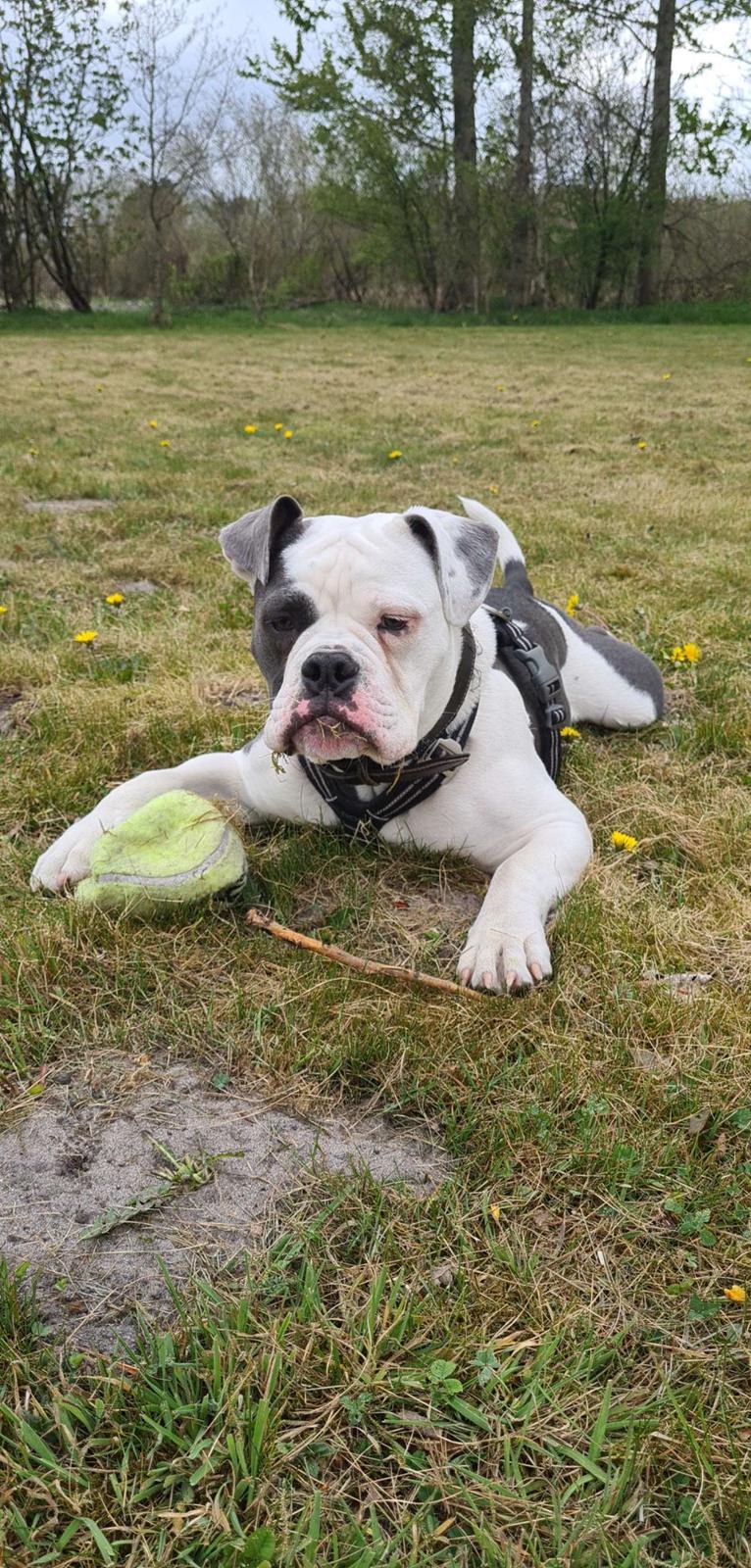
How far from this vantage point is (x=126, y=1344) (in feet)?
5.02

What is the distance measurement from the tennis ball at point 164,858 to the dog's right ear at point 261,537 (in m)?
0.65

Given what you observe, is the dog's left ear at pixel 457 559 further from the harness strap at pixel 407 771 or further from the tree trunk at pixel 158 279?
the tree trunk at pixel 158 279

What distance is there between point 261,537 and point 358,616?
38 centimetres

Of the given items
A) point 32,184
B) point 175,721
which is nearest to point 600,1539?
point 175,721

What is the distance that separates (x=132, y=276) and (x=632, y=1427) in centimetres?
3845

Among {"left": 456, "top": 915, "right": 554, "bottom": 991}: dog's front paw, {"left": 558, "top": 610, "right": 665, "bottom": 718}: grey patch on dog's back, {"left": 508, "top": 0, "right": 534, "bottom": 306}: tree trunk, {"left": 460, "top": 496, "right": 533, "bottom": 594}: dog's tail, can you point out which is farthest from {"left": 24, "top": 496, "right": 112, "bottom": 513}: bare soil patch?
{"left": 508, "top": 0, "right": 534, "bottom": 306}: tree trunk

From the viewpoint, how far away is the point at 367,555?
262 centimetres

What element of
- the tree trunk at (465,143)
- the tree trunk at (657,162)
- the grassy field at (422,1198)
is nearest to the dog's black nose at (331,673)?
the grassy field at (422,1198)

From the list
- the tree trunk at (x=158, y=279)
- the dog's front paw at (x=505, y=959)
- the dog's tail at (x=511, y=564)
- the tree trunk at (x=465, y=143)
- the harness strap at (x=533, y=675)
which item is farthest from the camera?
the tree trunk at (x=465, y=143)

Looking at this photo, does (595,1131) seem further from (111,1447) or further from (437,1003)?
(111,1447)

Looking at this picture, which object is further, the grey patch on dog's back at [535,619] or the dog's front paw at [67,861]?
the grey patch on dog's back at [535,619]

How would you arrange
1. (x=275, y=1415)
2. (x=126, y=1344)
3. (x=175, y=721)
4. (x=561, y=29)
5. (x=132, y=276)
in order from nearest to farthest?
(x=275, y=1415) → (x=126, y=1344) → (x=175, y=721) → (x=561, y=29) → (x=132, y=276)

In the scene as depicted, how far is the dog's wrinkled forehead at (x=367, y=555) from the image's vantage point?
2576 mm

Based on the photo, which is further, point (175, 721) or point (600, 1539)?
point (175, 721)
